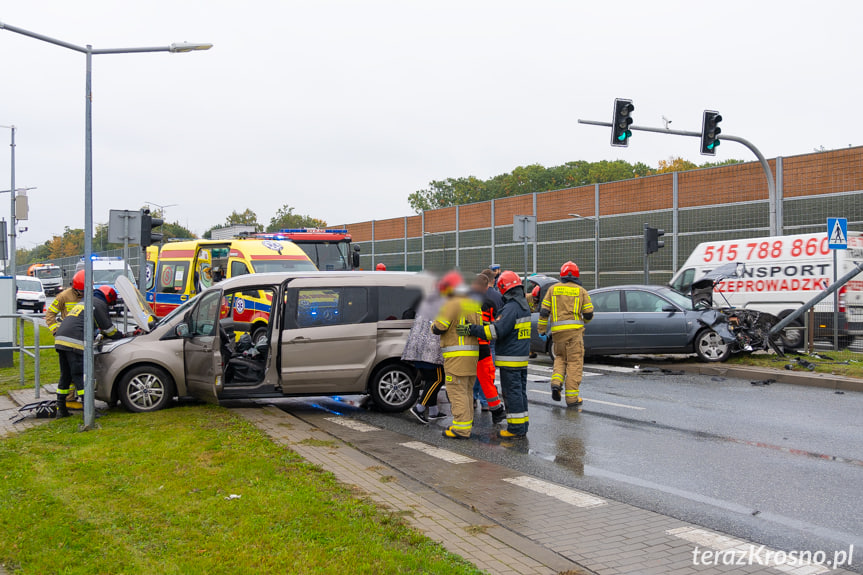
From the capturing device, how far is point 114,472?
6691mm

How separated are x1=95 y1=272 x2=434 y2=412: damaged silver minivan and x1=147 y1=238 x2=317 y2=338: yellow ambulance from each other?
3.25 m

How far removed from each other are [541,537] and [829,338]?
12.8 m

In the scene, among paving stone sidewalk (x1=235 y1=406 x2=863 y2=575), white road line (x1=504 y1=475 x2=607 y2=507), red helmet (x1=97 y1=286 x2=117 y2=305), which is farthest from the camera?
red helmet (x1=97 y1=286 x2=117 y2=305)

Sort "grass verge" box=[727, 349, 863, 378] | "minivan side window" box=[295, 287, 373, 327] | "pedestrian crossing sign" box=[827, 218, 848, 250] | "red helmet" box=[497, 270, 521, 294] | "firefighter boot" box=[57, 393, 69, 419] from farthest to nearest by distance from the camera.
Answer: "pedestrian crossing sign" box=[827, 218, 848, 250] → "grass verge" box=[727, 349, 863, 378] → "minivan side window" box=[295, 287, 373, 327] → "firefighter boot" box=[57, 393, 69, 419] → "red helmet" box=[497, 270, 521, 294]

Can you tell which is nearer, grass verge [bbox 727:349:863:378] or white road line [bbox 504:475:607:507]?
white road line [bbox 504:475:607:507]

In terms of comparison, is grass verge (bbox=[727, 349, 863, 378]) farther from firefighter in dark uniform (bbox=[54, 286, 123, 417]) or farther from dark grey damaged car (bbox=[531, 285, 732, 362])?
firefighter in dark uniform (bbox=[54, 286, 123, 417])

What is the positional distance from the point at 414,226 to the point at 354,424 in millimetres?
2663

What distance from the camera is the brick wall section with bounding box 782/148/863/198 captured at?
81.8ft

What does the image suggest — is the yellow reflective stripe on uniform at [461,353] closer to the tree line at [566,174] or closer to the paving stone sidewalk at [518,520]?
the paving stone sidewalk at [518,520]

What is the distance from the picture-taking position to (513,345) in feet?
28.3

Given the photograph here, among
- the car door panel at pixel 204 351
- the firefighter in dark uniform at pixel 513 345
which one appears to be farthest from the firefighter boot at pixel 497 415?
the car door panel at pixel 204 351

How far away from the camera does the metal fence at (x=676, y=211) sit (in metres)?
25.5

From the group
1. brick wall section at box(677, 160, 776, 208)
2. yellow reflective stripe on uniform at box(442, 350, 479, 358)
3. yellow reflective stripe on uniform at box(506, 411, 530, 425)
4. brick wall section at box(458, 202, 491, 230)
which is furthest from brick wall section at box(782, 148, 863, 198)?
yellow reflective stripe on uniform at box(442, 350, 479, 358)

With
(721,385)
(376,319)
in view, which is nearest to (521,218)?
(721,385)
